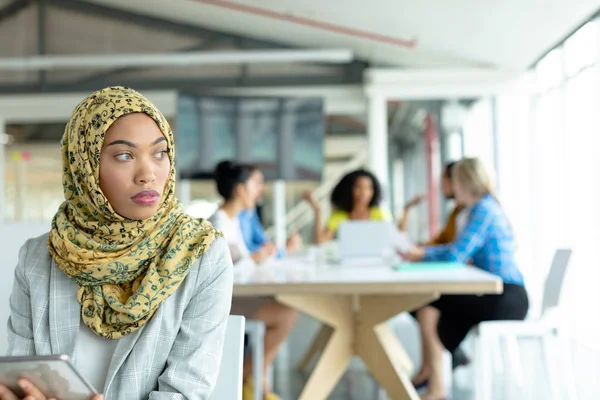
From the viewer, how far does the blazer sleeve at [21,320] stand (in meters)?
1.57

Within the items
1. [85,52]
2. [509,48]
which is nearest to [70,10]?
[85,52]

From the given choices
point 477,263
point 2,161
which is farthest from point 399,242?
point 2,161

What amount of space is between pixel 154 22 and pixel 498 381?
5740mm

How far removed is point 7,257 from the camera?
2039 millimetres

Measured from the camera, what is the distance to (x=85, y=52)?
28.1ft

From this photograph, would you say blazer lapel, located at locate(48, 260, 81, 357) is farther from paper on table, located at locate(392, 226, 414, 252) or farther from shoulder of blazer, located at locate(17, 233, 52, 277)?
paper on table, located at locate(392, 226, 414, 252)

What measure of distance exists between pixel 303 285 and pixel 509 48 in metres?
4.40

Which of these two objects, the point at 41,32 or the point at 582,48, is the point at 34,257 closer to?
the point at 582,48

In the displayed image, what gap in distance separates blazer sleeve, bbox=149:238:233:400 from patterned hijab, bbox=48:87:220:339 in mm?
51

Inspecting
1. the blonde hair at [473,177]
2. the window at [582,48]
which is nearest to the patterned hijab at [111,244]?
the blonde hair at [473,177]

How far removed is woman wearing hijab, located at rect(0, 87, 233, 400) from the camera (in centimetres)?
151

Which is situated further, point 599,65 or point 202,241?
point 599,65

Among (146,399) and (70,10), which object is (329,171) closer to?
(70,10)

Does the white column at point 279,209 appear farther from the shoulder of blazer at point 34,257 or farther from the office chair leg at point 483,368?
the shoulder of blazer at point 34,257
